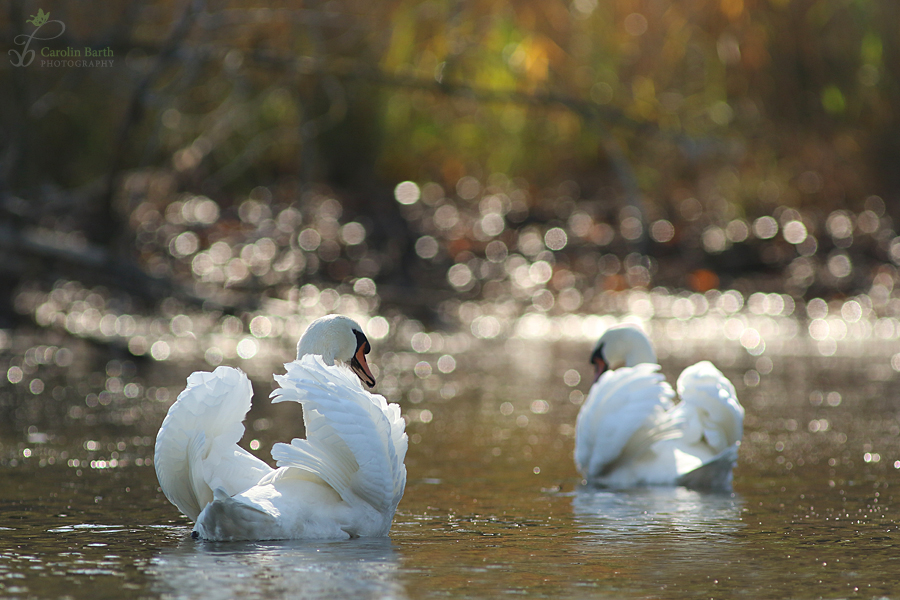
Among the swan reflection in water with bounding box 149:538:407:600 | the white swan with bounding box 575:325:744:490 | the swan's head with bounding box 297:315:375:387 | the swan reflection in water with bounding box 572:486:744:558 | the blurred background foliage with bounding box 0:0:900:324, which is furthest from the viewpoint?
the blurred background foliage with bounding box 0:0:900:324

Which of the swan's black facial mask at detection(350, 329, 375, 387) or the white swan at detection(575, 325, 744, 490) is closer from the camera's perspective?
the swan's black facial mask at detection(350, 329, 375, 387)

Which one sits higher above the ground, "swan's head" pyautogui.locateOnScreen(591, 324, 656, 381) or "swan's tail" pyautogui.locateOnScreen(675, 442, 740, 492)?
"swan's head" pyautogui.locateOnScreen(591, 324, 656, 381)

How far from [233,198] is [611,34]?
19.1 ft

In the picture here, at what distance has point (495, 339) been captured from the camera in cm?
1559

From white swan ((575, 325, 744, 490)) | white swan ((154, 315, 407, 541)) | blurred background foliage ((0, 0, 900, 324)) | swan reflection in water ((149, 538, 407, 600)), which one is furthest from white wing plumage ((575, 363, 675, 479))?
blurred background foliage ((0, 0, 900, 324))

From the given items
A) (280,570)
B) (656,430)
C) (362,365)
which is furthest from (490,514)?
(280,570)

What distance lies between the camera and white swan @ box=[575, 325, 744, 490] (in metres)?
7.22

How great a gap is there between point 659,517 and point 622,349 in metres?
2.61

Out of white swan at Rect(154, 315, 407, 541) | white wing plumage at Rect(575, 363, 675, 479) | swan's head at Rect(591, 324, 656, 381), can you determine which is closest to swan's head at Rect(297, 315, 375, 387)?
white swan at Rect(154, 315, 407, 541)

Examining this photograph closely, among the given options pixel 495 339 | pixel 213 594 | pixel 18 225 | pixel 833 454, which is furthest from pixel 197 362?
pixel 213 594

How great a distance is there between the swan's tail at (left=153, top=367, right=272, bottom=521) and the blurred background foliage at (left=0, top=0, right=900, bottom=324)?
837cm

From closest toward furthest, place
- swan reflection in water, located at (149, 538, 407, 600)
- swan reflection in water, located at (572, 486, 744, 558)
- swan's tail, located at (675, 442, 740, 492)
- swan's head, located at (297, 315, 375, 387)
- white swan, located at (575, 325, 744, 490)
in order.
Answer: swan reflection in water, located at (149, 538, 407, 600), swan reflection in water, located at (572, 486, 744, 558), swan's head, located at (297, 315, 375, 387), swan's tail, located at (675, 442, 740, 492), white swan, located at (575, 325, 744, 490)

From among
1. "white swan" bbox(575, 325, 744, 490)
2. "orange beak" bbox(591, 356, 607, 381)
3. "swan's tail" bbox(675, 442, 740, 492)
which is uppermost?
"orange beak" bbox(591, 356, 607, 381)

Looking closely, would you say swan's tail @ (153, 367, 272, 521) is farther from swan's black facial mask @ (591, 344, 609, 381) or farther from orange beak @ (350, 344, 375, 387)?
swan's black facial mask @ (591, 344, 609, 381)
